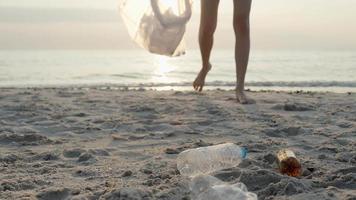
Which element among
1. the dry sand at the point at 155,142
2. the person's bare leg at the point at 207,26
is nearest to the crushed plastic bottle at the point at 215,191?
the dry sand at the point at 155,142

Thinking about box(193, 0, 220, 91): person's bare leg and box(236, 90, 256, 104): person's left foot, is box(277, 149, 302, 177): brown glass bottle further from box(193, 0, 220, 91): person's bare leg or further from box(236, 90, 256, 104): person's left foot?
box(193, 0, 220, 91): person's bare leg

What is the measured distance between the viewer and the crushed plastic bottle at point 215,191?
1.98 metres

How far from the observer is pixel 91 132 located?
12.3ft

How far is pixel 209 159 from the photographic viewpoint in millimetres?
2625

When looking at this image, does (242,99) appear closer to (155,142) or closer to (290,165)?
(155,142)

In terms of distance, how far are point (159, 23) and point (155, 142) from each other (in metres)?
2.24

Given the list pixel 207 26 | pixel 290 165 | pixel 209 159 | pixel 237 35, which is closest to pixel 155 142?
pixel 209 159

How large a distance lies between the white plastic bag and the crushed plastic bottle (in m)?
3.27

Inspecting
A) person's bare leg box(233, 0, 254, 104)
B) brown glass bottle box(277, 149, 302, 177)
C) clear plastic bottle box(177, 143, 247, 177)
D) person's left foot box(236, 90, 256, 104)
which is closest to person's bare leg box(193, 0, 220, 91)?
person's bare leg box(233, 0, 254, 104)

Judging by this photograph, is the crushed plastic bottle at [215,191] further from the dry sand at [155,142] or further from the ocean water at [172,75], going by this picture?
the ocean water at [172,75]

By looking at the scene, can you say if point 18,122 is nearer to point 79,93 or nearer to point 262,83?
point 79,93

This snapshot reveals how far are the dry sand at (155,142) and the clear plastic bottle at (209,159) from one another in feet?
0.19

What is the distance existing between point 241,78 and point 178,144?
1.96 metres

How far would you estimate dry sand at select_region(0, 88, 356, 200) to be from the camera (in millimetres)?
2311
